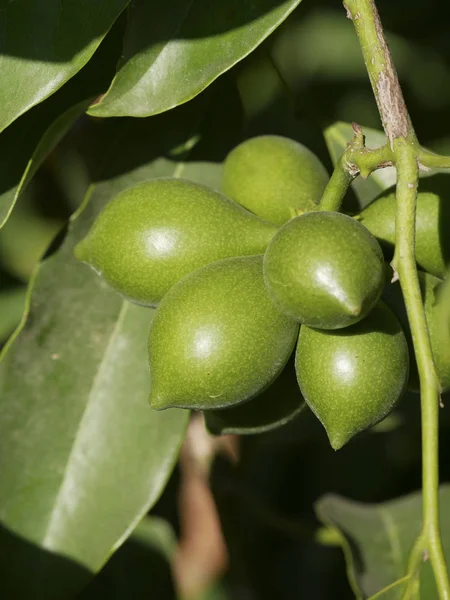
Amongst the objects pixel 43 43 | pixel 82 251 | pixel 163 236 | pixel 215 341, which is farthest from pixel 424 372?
pixel 43 43

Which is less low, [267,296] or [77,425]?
[267,296]

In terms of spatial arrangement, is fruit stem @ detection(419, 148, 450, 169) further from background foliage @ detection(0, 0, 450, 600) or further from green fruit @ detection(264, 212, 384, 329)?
background foliage @ detection(0, 0, 450, 600)

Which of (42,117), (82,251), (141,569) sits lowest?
(141,569)

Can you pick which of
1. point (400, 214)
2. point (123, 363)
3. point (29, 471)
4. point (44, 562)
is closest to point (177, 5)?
point (400, 214)

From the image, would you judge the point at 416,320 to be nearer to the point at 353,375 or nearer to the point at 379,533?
the point at 353,375

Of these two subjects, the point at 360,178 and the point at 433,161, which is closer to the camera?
the point at 433,161

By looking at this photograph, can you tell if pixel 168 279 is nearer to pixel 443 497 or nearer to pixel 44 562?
pixel 44 562
